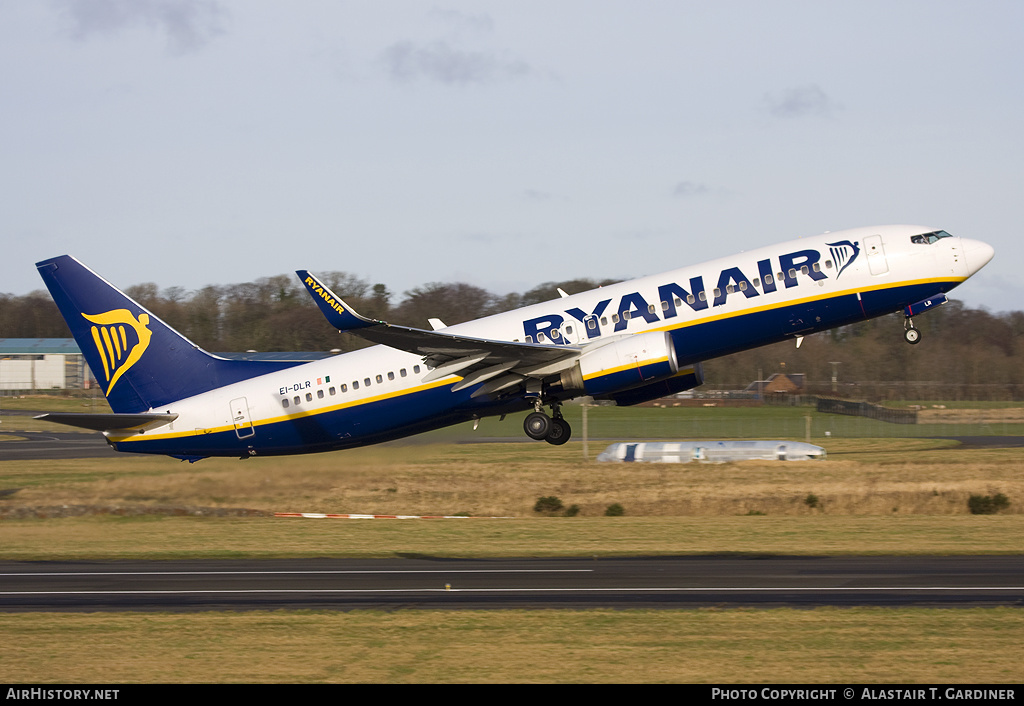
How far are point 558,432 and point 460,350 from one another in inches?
180

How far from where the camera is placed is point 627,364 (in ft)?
93.5

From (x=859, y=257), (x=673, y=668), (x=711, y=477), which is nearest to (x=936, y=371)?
(x=711, y=477)

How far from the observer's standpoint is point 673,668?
60.3 feet

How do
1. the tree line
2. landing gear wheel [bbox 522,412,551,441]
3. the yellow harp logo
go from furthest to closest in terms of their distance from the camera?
the tree line < the yellow harp logo < landing gear wheel [bbox 522,412,551,441]

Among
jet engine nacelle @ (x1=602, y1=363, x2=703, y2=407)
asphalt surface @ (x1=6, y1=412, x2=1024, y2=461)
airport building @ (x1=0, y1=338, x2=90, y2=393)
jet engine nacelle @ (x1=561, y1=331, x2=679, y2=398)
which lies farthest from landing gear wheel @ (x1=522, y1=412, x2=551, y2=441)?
airport building @ (x1=0, y1=338, x2=90, y2=393)

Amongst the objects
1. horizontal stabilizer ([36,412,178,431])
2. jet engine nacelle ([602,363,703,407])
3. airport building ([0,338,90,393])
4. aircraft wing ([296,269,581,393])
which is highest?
airport building ([0,338,90,393])

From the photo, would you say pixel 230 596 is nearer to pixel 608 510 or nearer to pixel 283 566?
pixel 283 566

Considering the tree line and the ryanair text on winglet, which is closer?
the ryanair text on winglet

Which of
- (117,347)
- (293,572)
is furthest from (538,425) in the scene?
(117,347)

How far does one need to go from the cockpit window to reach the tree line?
56272mm

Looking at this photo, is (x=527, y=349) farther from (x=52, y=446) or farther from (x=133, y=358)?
(x=52, y=446)

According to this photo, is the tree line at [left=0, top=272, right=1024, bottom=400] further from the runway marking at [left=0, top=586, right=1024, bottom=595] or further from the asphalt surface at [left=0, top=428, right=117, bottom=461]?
the runway marking at [left=0, top=586, right=1024, bottom=595]

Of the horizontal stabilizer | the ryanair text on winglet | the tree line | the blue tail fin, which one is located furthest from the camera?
the tree line

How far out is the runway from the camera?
24.5m
